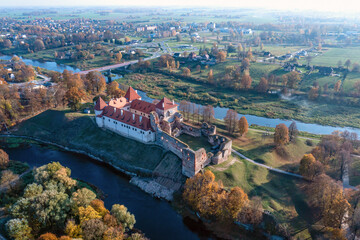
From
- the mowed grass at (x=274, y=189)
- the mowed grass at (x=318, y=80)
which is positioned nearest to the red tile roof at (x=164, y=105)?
the mowed grass at (x=274, y=189)

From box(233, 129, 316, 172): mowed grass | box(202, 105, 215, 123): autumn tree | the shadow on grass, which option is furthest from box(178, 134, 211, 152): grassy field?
the shadow on grass

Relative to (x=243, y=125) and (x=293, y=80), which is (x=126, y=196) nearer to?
(x=243, y=125)

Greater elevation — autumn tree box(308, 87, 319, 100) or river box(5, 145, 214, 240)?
autumn tree box(308, 87, 319, 100)

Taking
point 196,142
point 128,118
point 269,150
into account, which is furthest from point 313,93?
point 128,118

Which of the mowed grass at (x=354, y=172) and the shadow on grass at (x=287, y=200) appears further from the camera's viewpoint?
the mowed grass at (x=354, y=172)

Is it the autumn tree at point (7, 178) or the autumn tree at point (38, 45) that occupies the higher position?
the autumn tree at point (38, 45)

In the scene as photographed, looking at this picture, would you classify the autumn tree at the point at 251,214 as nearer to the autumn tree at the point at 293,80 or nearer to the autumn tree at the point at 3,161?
the autumn tree at the point at 3,161

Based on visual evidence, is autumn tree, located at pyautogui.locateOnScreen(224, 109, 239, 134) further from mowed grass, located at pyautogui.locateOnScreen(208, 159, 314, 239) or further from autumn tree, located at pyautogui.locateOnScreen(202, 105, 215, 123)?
mowed grass, located at pyautogui.locateOnScreen(208, 159, 314, 239)
